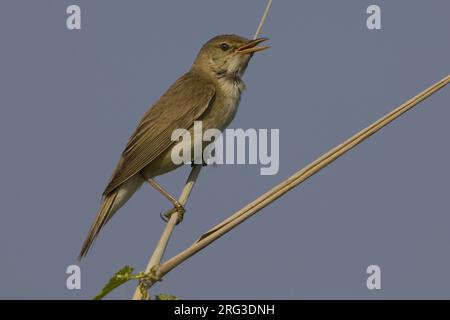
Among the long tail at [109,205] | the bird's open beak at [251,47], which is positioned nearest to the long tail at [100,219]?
the long tail at [109,205]

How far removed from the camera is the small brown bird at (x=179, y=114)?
5009 millimetres

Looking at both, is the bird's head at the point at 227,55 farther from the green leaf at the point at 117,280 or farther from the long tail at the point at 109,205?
the green leaf at the point at 117,280

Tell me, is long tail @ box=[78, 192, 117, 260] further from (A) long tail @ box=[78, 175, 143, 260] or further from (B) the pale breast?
(B) the pale breast

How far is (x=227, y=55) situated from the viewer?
5.57 meters

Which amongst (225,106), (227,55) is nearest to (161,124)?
(225,106)

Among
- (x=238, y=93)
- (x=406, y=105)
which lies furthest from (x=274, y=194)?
(x=238, y=93)

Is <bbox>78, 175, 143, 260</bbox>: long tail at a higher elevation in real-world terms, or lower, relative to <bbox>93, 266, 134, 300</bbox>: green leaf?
higher

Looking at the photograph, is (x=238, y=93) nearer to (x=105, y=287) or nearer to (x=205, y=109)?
(x=205, y=109)

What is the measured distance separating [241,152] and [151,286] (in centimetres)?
188

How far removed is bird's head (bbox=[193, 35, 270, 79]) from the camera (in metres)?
5.40

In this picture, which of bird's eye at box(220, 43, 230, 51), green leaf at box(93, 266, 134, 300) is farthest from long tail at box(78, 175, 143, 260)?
green leaf at box(93, 266, 134, 300)

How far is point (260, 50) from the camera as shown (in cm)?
514

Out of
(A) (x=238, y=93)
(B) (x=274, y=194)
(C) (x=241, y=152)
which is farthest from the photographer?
(A) (x=238, y=93)

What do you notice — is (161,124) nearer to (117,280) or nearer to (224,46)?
(224,46)
